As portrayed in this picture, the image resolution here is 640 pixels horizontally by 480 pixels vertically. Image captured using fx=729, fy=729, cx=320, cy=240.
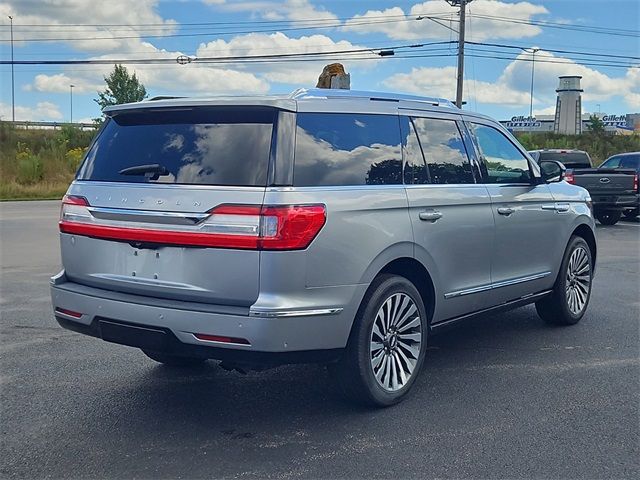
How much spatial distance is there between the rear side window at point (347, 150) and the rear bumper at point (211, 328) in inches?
31.2

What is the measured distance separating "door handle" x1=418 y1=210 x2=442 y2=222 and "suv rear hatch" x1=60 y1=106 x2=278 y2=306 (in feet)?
4.10

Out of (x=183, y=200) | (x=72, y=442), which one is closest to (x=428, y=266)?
(x=183, y=200)

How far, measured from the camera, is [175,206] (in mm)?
4051

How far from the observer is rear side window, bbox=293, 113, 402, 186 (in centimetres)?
418

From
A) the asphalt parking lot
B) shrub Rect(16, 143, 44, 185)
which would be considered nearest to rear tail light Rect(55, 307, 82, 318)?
the asphalt parking lot

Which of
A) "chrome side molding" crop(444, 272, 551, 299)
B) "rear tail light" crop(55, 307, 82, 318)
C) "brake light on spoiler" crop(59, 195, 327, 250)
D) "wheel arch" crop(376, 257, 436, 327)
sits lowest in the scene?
"rear tail light" crop(55, 307, 82, 318)

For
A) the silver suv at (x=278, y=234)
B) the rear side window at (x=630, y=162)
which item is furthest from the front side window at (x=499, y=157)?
the rear side window at (x=630, y=162)

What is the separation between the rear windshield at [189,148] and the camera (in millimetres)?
4078

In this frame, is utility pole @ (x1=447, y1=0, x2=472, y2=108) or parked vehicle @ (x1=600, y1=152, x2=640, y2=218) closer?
parked vehicle @ (x1=600, y1=152, x2=640, y2=218)

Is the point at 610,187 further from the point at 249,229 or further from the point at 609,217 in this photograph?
the point at 249,229

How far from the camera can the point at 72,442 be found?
4.11 m

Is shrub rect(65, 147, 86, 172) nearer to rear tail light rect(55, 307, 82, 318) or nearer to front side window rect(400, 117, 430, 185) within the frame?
rear tail light rect(55, 307, 82, 318)

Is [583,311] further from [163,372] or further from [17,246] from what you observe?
[17,246]

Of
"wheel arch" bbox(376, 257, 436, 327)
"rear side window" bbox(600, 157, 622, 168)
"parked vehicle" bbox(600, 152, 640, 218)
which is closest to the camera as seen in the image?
"wheel arch" bbox(376, 257, 436, 327)
